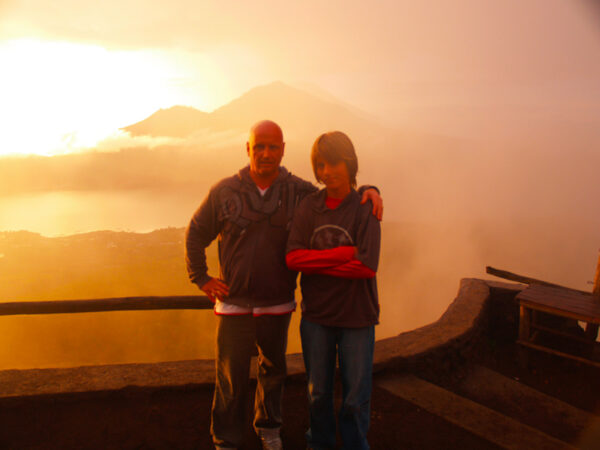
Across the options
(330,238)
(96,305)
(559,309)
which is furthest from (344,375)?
(96,305)

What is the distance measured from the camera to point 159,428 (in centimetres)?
269

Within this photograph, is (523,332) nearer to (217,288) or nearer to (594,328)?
(594,328)

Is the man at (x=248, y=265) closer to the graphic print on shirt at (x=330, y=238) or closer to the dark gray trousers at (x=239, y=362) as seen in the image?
the dark gray trousers at (x=239, y=362)

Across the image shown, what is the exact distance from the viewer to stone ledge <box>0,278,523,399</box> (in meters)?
2.98

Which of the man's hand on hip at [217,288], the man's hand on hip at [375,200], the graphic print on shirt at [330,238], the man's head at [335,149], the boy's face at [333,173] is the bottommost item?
the man's hand on hip at [217,288]

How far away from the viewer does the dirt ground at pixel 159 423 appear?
2578mm

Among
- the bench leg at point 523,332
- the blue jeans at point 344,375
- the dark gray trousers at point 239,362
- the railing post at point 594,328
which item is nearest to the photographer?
the blue jeans at point 344,375

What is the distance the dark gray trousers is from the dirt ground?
14.6 inches

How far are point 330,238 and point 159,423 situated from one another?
193 centimetres

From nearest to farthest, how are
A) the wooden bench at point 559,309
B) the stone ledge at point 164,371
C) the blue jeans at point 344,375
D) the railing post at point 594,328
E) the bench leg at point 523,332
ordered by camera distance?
the blue jeans at point 344,375 → the stone ledge at point 164,371 → the wooden bench at point 559,309 → the railing post at point 594,328 → the bench leg at point 523,332

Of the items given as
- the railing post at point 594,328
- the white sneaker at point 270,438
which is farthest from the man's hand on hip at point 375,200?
the railing post at point 594,328

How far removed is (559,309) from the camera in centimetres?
381

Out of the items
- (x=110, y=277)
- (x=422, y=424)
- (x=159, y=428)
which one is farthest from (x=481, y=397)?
(x=110, y=277)

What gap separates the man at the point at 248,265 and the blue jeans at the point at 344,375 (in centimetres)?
27
